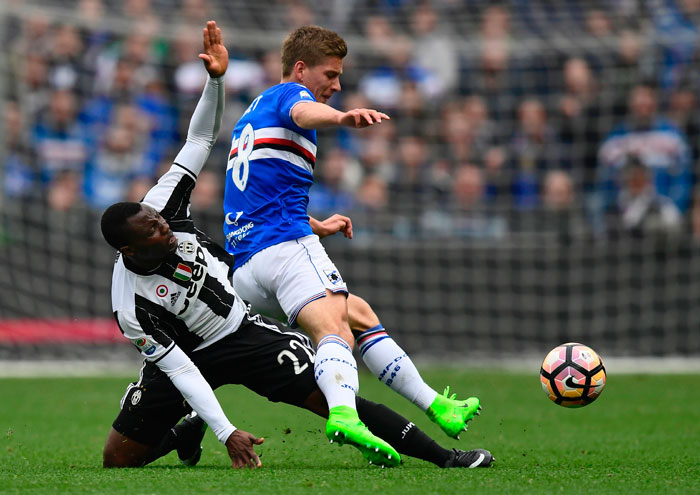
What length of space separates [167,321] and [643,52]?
27.9 feet

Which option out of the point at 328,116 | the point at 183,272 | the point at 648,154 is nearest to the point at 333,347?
the point at 183,272

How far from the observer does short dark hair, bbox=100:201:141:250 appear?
4.49 m

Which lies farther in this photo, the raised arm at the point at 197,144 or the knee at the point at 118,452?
the knee at the point at 118,452

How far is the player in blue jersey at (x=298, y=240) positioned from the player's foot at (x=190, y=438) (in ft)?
2.07

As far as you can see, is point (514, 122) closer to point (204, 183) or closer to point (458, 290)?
point (458, 290)

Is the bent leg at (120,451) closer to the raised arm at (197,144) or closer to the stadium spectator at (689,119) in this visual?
the raised arm at (197,144)

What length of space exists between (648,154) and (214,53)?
7.59 metres

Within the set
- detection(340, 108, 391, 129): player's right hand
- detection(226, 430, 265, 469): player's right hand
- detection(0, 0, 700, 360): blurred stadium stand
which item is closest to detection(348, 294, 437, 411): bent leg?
detection(226, 430, 265, 469): player's right hand

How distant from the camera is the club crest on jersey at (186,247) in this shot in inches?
190

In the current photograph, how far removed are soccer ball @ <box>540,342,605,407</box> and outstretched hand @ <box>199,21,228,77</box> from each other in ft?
6.95

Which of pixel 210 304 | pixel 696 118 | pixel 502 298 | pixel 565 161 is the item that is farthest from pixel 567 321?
pixel 210 304

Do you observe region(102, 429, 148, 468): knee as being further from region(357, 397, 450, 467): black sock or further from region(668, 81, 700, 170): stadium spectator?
region(668, 81, 700, 170): stadium spectator

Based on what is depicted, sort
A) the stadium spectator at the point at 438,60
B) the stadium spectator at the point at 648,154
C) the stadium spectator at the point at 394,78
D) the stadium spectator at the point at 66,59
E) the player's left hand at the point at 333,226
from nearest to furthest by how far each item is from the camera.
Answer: the player's left hand at the point at 333,226 < the stadium spectator at the point at 648,154 < the stadium spectator at the point at 66,59 < the stadium spectator at the point at 394,78 < the stadium spectator at the point at 438,60

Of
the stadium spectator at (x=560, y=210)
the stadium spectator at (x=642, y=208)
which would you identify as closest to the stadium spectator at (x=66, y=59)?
the stadium spectator at (x=560, y=210)
